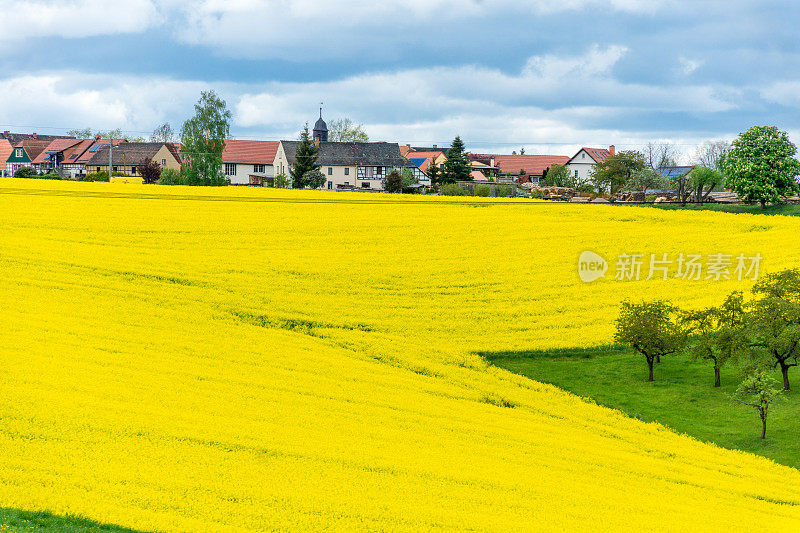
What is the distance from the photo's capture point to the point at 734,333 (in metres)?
39.6

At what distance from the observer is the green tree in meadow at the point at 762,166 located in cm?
9194

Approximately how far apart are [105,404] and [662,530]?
17073 mm

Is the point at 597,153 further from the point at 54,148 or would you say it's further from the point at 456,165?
the point at 54,148

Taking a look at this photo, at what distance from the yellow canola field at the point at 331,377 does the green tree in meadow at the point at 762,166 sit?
2723 centimetres

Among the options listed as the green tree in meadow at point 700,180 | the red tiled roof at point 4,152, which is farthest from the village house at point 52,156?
the green tree in meadow at point 700,180

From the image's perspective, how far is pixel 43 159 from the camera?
168 m

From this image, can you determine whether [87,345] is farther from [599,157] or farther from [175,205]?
[599,157]

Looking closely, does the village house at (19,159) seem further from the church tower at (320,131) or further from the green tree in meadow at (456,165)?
the green tree in meadow at (456,165)

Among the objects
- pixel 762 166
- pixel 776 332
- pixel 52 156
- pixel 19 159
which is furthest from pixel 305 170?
pixel 776 332

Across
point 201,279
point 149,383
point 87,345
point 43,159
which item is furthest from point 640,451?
→ point 43,159

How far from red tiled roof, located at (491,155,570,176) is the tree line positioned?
140487 millimetres

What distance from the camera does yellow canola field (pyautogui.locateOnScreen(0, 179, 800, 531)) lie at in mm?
20328

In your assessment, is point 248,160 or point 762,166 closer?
point 762,166

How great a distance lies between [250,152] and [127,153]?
77.6ft
